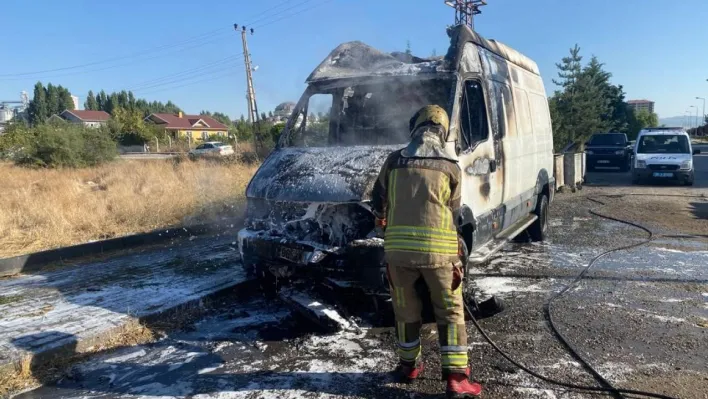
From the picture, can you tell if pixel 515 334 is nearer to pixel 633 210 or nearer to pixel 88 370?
pixel 88 370

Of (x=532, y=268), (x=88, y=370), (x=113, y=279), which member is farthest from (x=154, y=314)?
(x=532, y=268)

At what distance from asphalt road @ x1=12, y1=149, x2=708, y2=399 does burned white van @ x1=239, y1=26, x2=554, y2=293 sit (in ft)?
1.91

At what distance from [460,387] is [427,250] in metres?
0.90

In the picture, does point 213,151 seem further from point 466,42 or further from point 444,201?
point 444,201

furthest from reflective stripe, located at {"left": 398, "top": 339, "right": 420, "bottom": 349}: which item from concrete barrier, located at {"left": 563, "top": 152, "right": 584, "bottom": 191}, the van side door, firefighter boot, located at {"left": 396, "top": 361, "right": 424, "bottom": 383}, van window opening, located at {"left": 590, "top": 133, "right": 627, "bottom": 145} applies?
van window opening, located at {"left": 590, "top": 133, "right": 627, "bottom": 145}

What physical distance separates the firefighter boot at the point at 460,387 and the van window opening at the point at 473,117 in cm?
235

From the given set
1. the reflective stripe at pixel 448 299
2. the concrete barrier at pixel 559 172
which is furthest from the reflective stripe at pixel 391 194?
the concrete barrier at pixel 559 172

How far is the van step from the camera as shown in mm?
5389

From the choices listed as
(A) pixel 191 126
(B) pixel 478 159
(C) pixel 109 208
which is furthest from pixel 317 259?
(A) pixel 191 126

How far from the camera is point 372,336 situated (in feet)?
14.8

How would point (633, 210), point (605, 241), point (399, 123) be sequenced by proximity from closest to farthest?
point (399, 123), point (605, 241), point (633, 210)

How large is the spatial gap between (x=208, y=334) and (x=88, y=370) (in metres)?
1.04

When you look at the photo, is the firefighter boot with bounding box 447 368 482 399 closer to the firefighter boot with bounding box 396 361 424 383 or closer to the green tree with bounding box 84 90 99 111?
the firefighter boot with bounding box 396 361 424 383

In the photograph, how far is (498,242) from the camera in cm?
610
